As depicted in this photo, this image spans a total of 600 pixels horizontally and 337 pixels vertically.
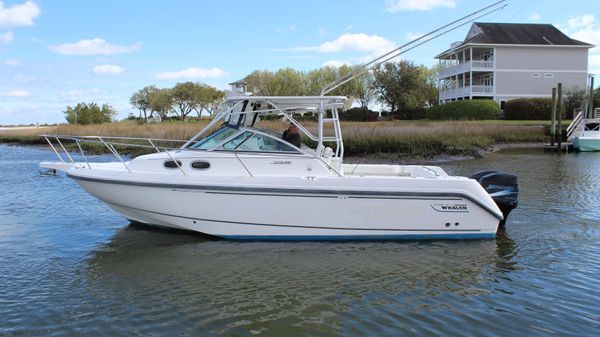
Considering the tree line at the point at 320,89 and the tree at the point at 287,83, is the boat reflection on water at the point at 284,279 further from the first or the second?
the tree at the point at 287,83

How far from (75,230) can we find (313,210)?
16.3 feet

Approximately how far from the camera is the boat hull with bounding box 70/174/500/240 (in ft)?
25.8

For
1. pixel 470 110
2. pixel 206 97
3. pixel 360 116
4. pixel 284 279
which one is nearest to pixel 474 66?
pixel 470 110

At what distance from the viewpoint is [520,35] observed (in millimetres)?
52719

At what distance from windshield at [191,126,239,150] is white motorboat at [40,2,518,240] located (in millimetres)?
20

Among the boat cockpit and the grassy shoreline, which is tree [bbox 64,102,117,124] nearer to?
the grassy shoreline

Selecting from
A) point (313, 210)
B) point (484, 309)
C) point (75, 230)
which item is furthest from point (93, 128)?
point (484, 309)

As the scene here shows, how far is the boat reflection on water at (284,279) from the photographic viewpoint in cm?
567

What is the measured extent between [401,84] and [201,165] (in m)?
50.7

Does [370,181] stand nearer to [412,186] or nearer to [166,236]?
[412,186]

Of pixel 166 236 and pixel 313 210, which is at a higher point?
pixel 313 210

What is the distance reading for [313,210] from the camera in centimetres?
792

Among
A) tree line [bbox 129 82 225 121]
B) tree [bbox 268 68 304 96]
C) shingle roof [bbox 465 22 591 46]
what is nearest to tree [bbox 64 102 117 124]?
tree line [bbox 129 82 225 121]

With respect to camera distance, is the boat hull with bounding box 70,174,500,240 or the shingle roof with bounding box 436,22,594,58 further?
the shingle roof with bounding box 436,22,594,58
